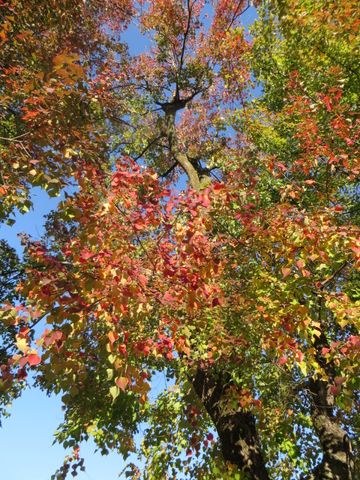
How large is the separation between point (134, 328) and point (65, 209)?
3.70 m

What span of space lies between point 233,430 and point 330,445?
2226 millimetres

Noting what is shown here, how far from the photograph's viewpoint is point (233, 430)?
7.95 metres

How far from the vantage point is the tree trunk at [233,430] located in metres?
7.59

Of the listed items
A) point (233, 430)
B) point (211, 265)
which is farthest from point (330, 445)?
point (211, 265)

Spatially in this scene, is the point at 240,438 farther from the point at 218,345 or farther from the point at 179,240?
the point at 179,240

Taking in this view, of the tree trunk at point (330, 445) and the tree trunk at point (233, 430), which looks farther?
the tree trunk at point (330, 445)

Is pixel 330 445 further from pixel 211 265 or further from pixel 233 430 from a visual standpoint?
pixel 211 265

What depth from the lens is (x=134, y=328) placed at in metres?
7.62

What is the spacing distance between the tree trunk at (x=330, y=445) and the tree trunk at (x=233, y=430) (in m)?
1.44

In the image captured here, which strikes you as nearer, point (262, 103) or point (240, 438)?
point (240, 438)

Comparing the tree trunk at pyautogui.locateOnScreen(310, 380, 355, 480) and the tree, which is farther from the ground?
the tree

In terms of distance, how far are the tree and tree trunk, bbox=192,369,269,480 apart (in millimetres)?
30

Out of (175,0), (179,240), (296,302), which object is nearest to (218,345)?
(296,302)

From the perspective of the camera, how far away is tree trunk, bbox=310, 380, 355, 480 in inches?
311
